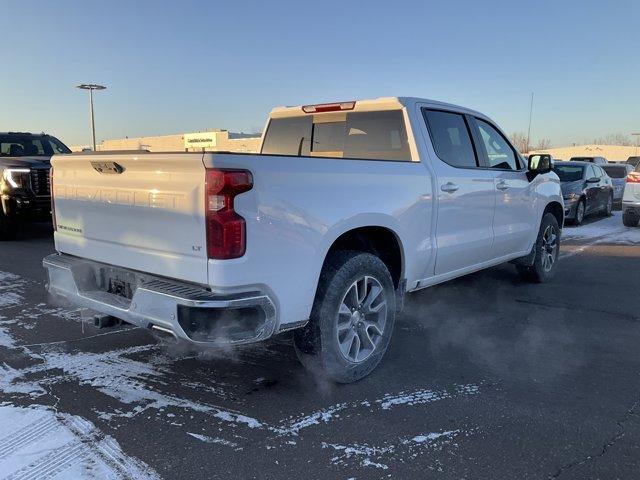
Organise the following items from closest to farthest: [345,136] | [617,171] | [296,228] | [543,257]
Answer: [296,228]
[345,136]
[543,257]
[617,171]

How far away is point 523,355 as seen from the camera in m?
4.29

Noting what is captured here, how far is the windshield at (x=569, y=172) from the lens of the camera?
525 inches

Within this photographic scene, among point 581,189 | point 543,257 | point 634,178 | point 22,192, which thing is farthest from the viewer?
point 581,189

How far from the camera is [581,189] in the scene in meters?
13.0

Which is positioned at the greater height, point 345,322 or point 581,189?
point 581,189

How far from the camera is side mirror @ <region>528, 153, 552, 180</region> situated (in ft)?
19.3

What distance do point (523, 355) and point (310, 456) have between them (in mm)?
2242

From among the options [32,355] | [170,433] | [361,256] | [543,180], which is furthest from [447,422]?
[543,180]

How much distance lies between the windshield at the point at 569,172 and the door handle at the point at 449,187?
33.0ft

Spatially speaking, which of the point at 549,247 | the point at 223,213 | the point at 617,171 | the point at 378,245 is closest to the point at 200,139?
the point at 617,171

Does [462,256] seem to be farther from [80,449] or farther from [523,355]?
[80,449]

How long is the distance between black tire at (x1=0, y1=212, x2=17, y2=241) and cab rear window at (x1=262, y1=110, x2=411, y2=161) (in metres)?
6.32

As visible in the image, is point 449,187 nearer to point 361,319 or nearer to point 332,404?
point 361,319

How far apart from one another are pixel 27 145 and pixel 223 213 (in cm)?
992
